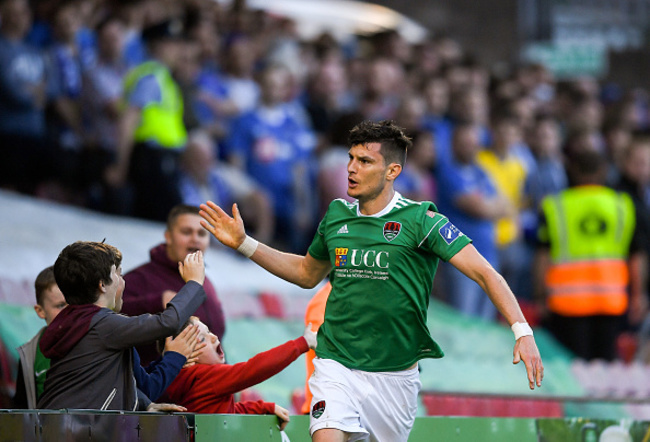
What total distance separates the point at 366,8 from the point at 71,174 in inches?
405

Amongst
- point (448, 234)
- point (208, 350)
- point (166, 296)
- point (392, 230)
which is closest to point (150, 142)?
point (166, 296)

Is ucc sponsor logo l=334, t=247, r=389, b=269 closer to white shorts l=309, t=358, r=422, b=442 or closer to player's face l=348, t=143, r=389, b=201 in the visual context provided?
player's face l=348, t=143, r=389, b=201

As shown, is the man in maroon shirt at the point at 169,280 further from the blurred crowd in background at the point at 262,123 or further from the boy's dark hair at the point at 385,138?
the blurred crowd in background at the point at 262,123

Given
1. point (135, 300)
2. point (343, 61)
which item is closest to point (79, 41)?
point (343, 61)

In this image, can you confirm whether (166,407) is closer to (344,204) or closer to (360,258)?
(360,258)

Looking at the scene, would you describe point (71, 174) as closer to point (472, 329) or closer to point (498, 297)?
point (472, 329)

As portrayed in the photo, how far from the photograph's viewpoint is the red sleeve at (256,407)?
5742mm

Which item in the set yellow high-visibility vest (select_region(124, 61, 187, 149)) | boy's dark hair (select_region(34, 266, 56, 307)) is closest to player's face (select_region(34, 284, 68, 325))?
boy's dark hair (select_region(34, 266, 56, 307))

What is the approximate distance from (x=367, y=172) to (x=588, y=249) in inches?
289

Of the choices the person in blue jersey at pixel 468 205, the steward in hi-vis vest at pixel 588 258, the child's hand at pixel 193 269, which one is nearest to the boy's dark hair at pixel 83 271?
the child's hand at pixel 193 269

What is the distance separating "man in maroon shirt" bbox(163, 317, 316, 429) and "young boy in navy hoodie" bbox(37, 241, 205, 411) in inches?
25.5

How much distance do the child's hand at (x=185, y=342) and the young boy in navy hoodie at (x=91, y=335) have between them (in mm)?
355

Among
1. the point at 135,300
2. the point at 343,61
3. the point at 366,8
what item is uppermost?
the point at 366,8

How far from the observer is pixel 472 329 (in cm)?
1231
